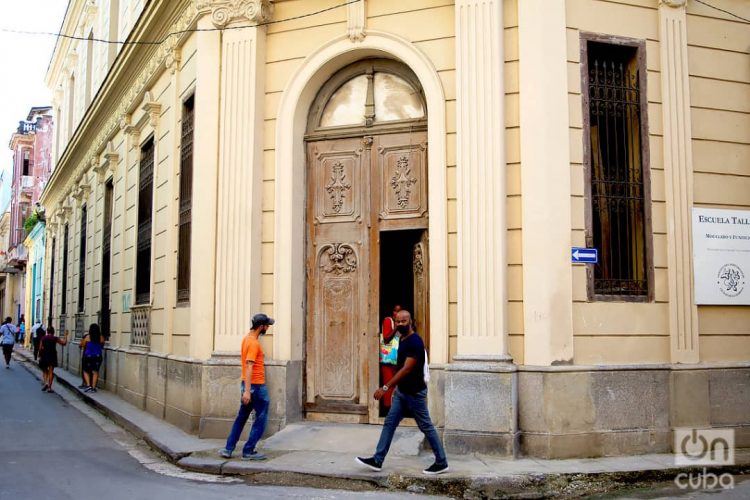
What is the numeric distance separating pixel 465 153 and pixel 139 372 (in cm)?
803

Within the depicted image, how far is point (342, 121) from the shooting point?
10.4 metres

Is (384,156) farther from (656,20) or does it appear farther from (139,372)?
(139,372)

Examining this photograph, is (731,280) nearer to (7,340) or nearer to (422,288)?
(422,288)

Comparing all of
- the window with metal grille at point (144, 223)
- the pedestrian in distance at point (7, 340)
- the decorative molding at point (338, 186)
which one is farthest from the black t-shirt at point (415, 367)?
the pedestrian in distance at point (7, 340)

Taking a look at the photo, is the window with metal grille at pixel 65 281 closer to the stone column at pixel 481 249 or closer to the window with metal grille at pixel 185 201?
the window with metal grille at pixel 185 201

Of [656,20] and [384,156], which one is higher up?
[656,20]

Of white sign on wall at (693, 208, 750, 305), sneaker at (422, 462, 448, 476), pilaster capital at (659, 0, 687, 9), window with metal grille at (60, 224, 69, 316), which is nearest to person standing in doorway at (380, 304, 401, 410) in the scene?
sneaker at (422, 462, 448, 476)

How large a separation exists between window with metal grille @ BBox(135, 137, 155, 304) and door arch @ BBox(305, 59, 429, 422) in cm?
511

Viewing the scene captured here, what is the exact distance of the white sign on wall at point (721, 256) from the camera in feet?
29.7

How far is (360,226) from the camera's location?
9.98 m

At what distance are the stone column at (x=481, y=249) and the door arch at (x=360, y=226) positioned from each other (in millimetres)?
1041

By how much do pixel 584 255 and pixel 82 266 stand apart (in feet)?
56.7

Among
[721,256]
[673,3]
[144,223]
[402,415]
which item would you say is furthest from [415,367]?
[144,223]

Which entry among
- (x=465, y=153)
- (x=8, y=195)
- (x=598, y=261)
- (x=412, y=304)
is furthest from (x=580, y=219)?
(x=8, y=195)
